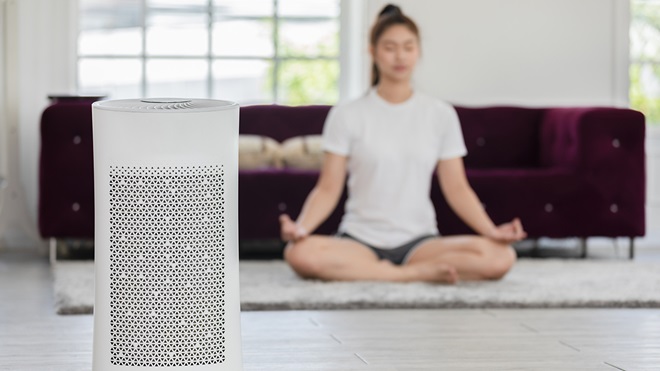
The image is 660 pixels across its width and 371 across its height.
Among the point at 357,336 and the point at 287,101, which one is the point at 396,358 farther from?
the point at 287,101

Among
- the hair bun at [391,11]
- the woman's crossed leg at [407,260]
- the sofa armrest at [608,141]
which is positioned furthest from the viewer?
the sofa armrest at [608,141]

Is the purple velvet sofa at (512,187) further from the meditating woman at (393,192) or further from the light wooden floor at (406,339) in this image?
the light wooden floor at (406,339)

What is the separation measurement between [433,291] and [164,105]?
67.7 inches

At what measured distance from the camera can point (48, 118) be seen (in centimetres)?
478

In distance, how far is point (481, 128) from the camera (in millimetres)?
5520

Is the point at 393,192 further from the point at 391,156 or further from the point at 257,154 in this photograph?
the point at 257,154

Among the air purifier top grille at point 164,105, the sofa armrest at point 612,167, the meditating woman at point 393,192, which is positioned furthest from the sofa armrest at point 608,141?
the air purifier top grille at point 164,105

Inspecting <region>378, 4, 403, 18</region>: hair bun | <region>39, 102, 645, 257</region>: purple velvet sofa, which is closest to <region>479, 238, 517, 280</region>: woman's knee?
<region>378, 4, 403, 18</region>: hair bun

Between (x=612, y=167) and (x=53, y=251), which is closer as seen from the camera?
(x=53, y=251)

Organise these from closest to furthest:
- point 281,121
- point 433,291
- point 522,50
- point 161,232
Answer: point 161,232
point 433,291
point 281,121
point 522,50

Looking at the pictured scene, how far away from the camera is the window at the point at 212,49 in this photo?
5.83 metres

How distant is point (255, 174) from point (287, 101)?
3.87 ft

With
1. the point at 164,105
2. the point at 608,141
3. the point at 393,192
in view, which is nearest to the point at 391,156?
the point at 393,192

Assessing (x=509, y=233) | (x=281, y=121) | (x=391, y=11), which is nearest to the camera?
(x=509, y=233)
